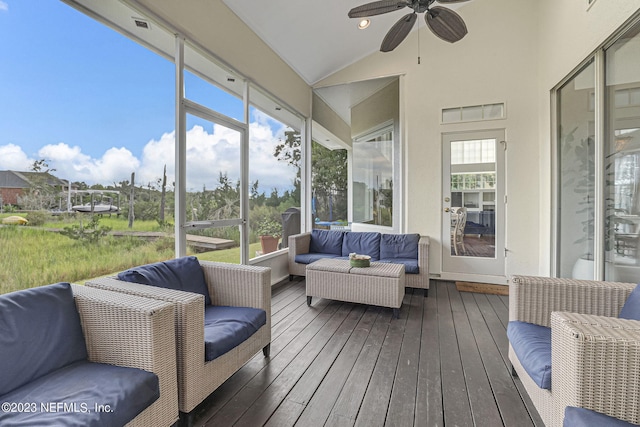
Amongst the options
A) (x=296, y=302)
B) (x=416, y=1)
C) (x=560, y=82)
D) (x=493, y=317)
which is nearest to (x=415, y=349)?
(x=493, y=317)

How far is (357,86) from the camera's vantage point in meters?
4.94

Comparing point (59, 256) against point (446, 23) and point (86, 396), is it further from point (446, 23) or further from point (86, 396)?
point (446, 23)

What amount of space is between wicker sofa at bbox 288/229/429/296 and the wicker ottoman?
515 millimetres

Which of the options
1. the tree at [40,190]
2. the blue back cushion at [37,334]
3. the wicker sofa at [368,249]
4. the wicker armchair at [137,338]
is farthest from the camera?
the wicker sofa at [368,249]

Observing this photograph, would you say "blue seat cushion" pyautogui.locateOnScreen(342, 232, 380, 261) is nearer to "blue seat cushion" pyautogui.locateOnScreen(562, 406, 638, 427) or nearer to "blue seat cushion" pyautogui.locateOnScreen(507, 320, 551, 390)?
"blue seat cushion" pyautogui.locateOnScreen(507, 320, 551, 390)

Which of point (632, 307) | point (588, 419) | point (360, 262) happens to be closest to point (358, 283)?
point (360, 262)

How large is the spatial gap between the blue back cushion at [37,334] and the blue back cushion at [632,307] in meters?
2.76

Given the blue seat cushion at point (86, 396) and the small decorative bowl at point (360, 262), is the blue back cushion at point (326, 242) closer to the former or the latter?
the small decorative bowl at point (360, 262)

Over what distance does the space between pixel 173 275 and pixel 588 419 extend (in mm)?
2224

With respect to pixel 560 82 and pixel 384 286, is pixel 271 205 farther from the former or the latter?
pixel 560 82

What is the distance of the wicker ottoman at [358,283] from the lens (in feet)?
9.77

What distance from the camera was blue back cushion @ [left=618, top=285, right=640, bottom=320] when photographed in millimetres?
1508

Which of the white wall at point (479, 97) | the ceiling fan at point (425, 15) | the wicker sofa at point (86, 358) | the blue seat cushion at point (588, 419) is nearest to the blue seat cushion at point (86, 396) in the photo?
the wicker sofa at point (86, 358)

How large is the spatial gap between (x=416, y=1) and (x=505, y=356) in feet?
9.74
